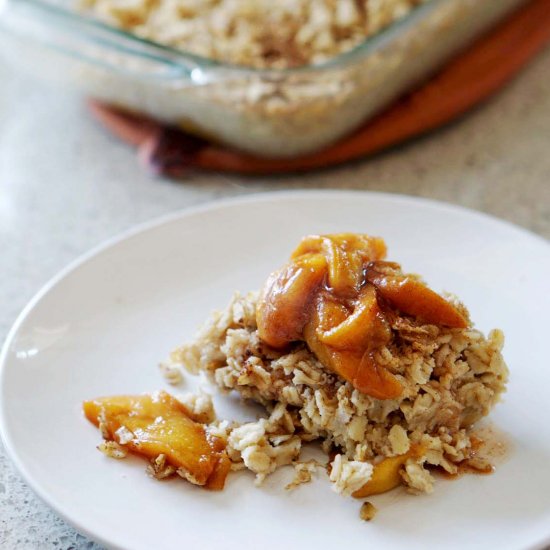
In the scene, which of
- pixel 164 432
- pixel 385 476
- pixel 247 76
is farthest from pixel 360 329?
pixel 247 76

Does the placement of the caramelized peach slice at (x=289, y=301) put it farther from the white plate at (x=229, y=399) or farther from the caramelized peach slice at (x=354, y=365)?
the white plate at (x=229, y=399)

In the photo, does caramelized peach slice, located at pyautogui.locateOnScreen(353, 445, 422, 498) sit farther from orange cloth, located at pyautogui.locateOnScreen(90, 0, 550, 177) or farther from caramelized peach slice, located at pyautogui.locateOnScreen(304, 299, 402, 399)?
orange cloth, located at pyautogui.locateOnScreen(90, 0, 550, 177)

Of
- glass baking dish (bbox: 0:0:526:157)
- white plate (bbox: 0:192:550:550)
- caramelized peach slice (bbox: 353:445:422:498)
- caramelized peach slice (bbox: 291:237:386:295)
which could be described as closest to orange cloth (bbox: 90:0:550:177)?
glass baking dish (bbox: 0:0:526:157)

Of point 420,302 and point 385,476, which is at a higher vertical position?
point 420,302

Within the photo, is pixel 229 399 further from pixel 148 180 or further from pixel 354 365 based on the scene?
pixel 148 180

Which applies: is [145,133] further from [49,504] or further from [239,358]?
[49,504]

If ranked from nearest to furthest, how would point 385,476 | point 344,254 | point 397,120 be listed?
point 385,476 → point 344,254 → point 397,120

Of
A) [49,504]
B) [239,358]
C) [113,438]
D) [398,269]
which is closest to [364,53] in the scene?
[398,269]
